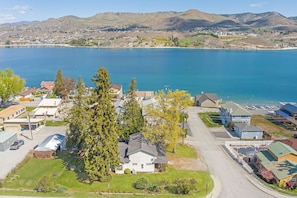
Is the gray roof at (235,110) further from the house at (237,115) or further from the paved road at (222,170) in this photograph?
the paved road at (222,170)

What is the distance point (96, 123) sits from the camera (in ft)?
88.1

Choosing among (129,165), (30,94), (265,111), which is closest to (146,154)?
(129,165)

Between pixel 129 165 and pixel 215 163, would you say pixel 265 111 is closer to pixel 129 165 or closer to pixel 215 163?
pixel 215 163

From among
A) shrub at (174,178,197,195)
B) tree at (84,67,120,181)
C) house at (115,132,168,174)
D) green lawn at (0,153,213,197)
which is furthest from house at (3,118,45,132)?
shrub at (174,178,197,195)

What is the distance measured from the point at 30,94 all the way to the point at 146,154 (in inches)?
1980

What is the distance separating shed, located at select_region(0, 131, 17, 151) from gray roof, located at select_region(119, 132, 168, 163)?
1587 centimetres

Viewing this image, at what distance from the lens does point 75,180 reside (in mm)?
28078

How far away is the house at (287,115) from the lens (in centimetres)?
5022

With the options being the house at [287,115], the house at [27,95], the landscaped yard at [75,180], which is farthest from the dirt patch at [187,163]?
the house at [27,95]

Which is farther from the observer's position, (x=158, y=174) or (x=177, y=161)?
(x=177, y=161)

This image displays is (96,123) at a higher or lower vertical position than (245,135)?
higher

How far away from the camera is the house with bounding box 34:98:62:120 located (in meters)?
50.7

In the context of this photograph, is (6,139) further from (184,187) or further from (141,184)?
(184,187)

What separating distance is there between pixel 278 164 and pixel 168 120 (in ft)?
44.8
